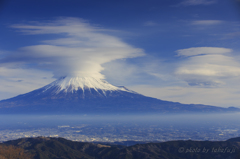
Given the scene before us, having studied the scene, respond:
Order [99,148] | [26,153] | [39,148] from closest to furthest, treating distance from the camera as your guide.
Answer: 1. [26,153]
2. [39,148]
3. [99,148]

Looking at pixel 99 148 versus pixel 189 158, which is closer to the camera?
pixel 189 158

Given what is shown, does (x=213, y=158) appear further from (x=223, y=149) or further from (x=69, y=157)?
(x=69, y=157)

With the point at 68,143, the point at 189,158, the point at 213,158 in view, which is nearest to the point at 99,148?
the point at 68,143

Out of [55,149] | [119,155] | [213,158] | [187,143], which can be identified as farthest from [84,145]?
[213,158]

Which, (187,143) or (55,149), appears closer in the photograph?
(55,149)

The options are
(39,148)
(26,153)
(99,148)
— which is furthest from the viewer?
(99,148)

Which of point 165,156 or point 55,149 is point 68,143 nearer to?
point 55,149
